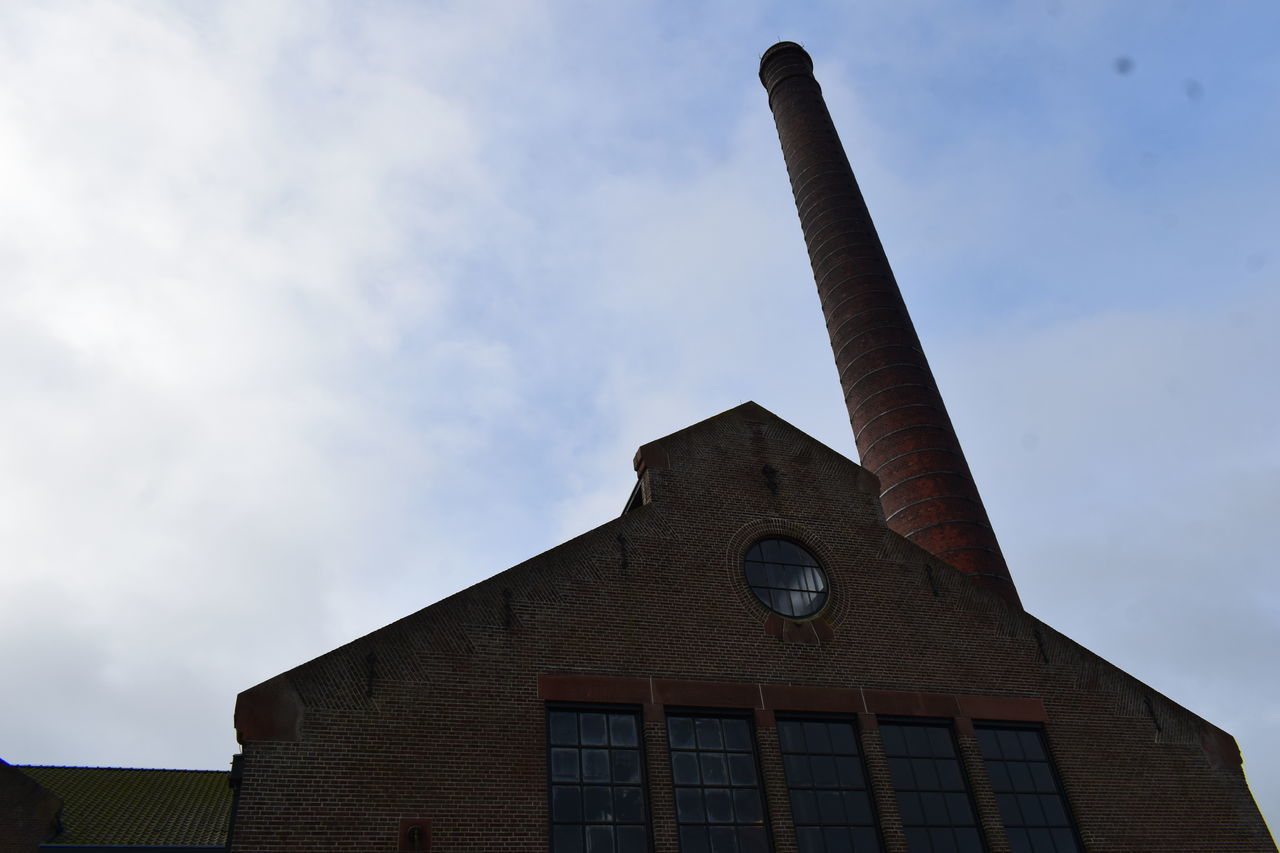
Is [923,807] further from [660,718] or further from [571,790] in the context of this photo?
[571,790]

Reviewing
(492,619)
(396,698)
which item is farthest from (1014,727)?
(396,698)

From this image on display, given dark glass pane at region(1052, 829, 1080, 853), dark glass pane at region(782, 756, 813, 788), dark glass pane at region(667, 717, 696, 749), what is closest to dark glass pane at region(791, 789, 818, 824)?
dark glass pane at region(782, 756, 813, 788)

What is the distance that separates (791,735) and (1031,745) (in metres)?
3.50

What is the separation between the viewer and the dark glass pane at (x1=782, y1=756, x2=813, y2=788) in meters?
10.6

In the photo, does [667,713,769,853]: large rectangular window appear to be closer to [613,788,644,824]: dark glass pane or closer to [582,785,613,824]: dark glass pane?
[613,788,644,824]: dark glass pane

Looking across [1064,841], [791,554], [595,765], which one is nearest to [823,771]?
[595,765]

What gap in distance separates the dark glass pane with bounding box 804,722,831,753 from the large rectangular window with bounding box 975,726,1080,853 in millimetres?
2188

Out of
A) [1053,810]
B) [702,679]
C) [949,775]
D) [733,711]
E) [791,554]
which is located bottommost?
[1053,810]

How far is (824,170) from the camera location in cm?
2705

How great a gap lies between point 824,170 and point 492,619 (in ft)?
67.2

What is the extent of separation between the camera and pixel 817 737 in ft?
36.1

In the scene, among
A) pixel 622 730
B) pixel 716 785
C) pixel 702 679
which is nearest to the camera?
pixel 716 785

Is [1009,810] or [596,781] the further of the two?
[1009,810]

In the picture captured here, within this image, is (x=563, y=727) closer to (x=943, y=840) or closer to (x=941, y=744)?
A: (x=943, y=840)
